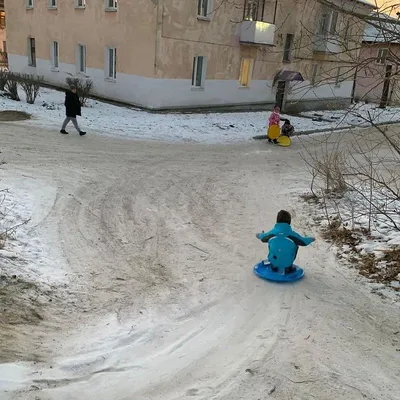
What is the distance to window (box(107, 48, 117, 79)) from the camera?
1945cm

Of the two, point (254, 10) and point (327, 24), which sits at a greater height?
point (254, 10)

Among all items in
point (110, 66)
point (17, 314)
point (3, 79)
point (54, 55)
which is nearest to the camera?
point (17, 314)

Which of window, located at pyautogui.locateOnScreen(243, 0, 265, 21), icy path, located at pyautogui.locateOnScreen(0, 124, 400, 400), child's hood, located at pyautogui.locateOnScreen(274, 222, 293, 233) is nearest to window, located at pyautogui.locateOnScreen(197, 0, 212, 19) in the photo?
window, located at pyautogui.locateOnScreen(243, 0, 265, 21)

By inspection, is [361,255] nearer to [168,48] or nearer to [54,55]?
[168,48]

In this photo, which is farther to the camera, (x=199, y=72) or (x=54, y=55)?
(x=54, y=55)

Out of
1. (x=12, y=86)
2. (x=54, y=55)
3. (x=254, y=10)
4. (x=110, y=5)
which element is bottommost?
(x=12, y=86)

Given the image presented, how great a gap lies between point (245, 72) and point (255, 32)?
97.6 inches

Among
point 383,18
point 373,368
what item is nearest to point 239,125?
point 383,18

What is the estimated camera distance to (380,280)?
213 inches

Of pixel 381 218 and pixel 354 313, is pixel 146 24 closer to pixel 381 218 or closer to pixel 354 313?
pixel 381 218

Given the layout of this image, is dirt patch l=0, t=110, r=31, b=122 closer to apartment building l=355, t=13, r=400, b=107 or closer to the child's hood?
the child's hood

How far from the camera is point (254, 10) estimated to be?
2088 cm

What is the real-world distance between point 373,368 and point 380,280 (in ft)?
6.12

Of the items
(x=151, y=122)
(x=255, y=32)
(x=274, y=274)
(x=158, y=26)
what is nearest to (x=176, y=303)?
(x=274, y=274)
